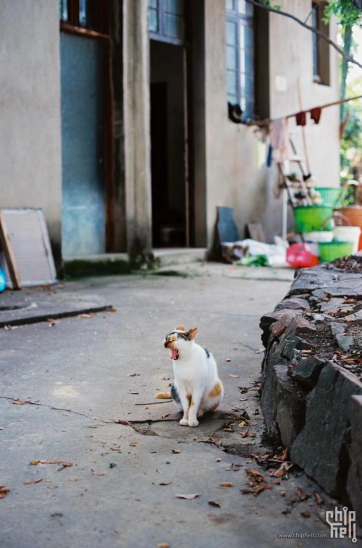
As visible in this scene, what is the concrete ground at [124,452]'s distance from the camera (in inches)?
92.3

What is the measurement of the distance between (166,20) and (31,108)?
3.80 metres

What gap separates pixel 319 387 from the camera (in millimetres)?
2736

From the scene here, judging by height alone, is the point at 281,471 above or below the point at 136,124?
below

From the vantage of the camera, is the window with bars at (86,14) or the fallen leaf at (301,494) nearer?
the fallen leaf at (301,494)

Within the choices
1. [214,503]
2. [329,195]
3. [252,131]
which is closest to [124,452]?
[214,503]

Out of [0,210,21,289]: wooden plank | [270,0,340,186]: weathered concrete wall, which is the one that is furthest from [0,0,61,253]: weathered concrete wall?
[270,0,340,186]: weathered concrete wall

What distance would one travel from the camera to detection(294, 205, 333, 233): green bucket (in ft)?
37.9

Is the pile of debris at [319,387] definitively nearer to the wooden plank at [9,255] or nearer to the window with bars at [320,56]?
the wooden plank at [9,255]

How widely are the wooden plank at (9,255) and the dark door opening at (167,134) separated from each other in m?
5.15

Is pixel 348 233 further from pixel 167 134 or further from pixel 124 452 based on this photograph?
pixel 124 452

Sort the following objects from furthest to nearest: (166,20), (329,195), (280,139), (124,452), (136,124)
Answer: (329,195), (280,139), (166,20), (136,124), (124,452)

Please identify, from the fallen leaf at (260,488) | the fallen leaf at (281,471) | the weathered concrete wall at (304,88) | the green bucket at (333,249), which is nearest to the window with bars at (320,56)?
the weathered concrete wall at (304,88)

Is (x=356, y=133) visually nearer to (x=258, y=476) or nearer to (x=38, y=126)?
(x=38, y=126)

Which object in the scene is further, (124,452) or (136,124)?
(136,124)
